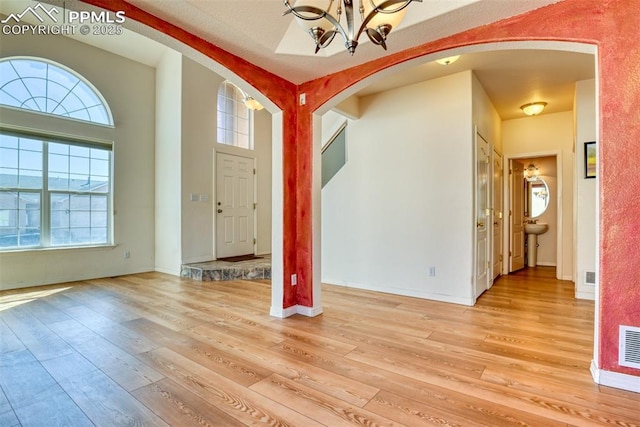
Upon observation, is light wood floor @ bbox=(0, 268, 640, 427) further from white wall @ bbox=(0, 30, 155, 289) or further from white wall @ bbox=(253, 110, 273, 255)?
white wall @ bbox=(253, 110, 273, 255)

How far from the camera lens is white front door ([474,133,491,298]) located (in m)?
3.97

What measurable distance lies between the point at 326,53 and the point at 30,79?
4.71 m

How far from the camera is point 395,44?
2549 mm

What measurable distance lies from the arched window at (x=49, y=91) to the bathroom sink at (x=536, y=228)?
8.18 meters

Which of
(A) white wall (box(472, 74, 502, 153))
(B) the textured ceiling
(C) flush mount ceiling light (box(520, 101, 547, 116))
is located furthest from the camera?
(C) flush mount ceiling light (box(520, 101, 547, 116))

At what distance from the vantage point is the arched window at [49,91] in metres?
4.38

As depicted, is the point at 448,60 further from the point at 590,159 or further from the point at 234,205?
the point at 234,205

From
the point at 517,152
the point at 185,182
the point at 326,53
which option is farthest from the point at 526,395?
the point at 185,182

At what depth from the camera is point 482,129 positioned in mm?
4227

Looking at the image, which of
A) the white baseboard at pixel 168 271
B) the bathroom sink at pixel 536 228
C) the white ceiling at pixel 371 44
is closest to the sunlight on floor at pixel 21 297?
the white baseboard at pixel 168 271

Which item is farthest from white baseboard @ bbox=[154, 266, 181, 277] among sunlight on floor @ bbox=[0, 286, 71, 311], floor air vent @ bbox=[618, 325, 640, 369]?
floor air vent @ bbox=[618, 325, 640, 369]

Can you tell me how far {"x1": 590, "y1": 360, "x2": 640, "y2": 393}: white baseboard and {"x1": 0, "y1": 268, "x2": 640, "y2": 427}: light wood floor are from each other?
0.21 ft

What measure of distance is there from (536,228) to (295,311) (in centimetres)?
562

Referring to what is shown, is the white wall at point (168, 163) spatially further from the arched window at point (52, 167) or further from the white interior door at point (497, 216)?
the white interior door at point (497, 216)
